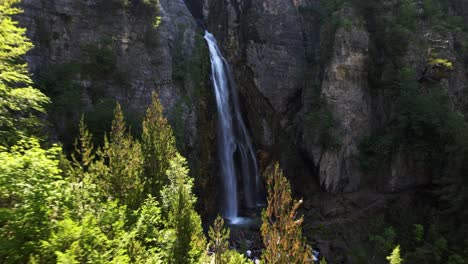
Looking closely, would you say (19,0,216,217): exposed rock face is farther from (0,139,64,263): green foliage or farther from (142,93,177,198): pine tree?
(0,139,64,263): green foliage

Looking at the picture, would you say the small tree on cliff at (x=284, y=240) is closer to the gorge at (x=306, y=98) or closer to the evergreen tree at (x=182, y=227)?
the evergreen tree at (x=182, y=227)

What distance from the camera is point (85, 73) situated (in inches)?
846

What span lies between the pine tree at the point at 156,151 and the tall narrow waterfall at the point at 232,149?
1345 cm

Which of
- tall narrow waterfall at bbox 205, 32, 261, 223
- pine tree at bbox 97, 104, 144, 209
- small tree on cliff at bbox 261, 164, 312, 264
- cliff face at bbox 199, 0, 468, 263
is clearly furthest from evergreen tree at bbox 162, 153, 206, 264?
tall narrow waterfall at bbox 205, 32, 261, 223

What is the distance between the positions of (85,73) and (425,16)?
30.4 metres

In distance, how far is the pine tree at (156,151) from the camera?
485 inches

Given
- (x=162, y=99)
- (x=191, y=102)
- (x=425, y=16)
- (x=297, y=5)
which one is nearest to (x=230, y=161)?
(x=191, y=102)

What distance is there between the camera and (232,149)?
27109 mm

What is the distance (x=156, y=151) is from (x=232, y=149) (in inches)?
592

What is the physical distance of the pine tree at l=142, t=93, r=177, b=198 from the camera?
1233 centimetres

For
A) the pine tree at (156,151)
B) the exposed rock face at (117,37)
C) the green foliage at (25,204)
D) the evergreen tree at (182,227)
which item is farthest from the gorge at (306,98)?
the green foliage at (25,204)

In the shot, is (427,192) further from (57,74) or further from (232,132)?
(57,74)

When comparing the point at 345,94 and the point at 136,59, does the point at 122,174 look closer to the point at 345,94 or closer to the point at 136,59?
the point at 136,59

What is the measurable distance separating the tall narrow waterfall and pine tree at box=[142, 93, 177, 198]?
1345cm
